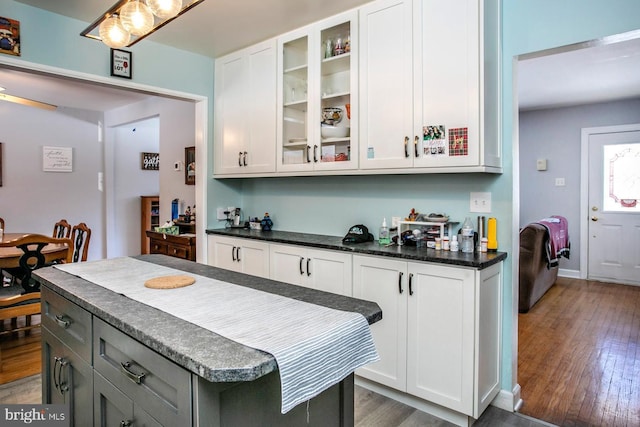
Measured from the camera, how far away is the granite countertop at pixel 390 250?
212cm

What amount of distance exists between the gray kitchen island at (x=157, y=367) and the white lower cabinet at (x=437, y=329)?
0.91 meters

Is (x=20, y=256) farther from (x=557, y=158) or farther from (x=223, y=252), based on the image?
(x=557, y=158)

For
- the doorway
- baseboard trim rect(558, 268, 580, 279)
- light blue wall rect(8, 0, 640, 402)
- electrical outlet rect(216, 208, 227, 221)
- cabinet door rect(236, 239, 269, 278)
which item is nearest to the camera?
light blue wall rect(8, 0, 640, 402)

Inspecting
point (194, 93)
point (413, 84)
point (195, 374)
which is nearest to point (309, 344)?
point (195, 374)

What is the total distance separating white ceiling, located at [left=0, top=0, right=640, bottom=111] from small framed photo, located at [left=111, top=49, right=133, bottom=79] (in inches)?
10.2

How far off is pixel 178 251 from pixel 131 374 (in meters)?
2.94

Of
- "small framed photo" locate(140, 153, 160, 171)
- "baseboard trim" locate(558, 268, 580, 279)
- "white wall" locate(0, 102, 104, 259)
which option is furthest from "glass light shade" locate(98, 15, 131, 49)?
"baseboard trim" locate(558, 268, 580, 279)

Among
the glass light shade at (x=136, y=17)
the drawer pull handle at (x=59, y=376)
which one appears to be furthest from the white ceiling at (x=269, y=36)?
the drawer pull handle at (x=59, y=376)

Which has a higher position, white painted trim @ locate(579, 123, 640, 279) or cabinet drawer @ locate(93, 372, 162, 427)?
white painted trim @ locate(579, 123, 640, 279)

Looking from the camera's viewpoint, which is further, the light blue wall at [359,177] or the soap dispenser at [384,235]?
the soap dispenser at [384,235]

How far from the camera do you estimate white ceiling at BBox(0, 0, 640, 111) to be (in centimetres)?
265

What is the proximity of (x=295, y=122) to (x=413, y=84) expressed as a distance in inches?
44.9

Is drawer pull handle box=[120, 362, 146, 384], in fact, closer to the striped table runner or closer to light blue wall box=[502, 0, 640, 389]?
the striped table runner

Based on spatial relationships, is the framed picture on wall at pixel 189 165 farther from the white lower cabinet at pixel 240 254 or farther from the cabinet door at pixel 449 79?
the cabinet door at pixel 449 79
